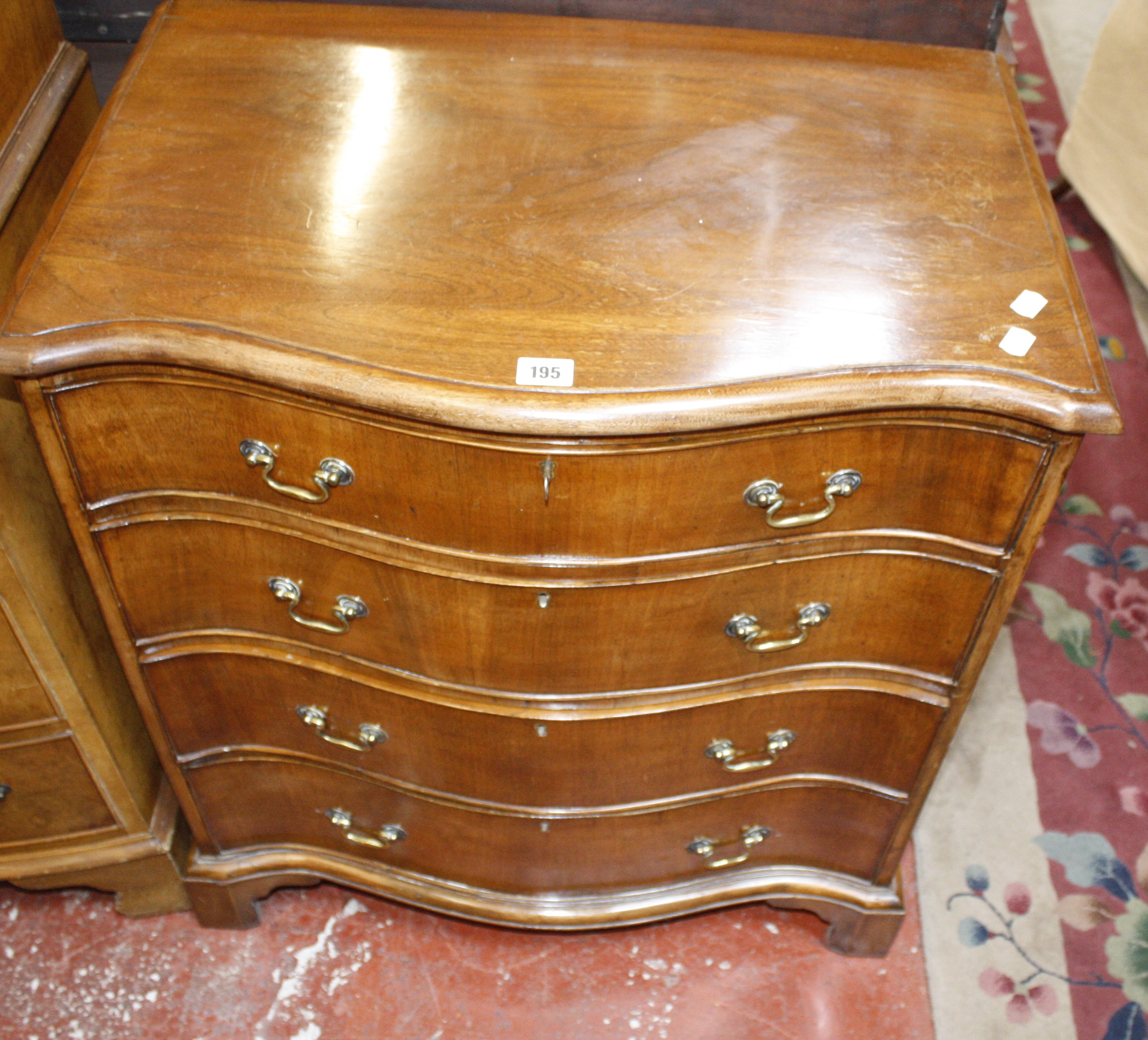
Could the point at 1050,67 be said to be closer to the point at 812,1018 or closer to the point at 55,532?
the point at 812,1018

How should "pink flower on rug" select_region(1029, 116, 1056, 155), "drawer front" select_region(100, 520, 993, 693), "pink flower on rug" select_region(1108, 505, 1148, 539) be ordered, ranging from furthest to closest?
"pink flower on rug" select_region(1029, 116, 1056, 155), "pink flower on rug" select_region(1108, 505, 1148, 539), "drawer front" select_region(100, 520, 993, 693)

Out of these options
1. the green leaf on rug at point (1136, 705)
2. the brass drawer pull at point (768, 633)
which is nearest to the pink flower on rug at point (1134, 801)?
the green leaf on rug at point (1136, 705)

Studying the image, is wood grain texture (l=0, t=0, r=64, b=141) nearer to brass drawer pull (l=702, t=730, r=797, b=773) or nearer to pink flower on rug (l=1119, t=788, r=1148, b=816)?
brass drawer pull (l=702, t=730, r=797, b=773)

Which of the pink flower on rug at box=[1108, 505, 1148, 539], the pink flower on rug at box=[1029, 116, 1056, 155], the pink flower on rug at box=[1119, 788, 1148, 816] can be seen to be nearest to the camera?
the pink flower on rug at box=[1119, 788, 1148, 816]

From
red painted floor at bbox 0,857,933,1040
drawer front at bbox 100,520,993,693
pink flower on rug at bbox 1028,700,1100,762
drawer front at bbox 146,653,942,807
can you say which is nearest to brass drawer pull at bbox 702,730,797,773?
drawer front at bbox 146,653,942,807

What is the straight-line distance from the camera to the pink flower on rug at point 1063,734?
6.07 ft

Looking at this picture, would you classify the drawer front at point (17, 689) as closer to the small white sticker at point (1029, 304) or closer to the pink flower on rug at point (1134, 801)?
the small white sticker at point (1029, 304)

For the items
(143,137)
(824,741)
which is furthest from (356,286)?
(824,741)

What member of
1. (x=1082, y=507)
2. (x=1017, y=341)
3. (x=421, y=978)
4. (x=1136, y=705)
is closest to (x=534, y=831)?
(x=421, y=978)

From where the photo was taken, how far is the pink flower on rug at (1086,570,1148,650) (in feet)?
6.66

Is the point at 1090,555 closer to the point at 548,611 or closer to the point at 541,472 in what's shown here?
the point at 548,611

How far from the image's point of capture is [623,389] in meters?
0.93

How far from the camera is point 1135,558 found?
2135mm

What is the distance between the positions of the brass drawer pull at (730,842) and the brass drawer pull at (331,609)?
55cm
